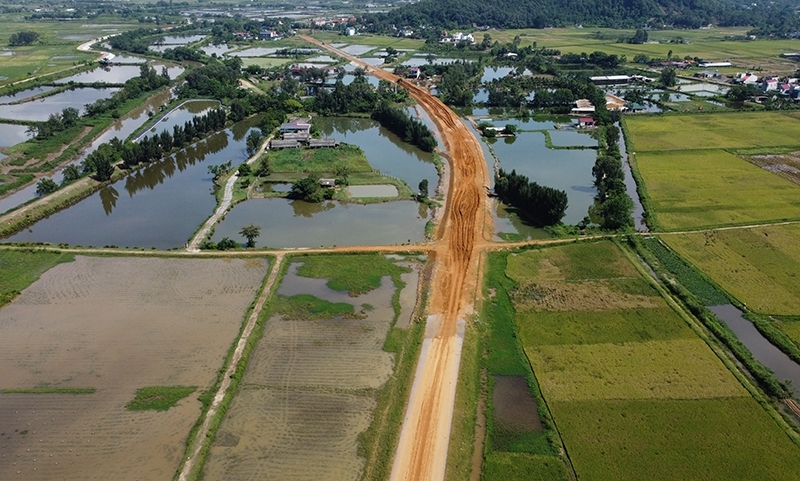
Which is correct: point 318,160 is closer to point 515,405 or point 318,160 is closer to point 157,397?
point 157,397

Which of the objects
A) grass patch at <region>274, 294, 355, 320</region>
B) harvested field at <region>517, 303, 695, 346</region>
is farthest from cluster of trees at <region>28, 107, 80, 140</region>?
harvested field at <region>517, 303, 695, 346</region>

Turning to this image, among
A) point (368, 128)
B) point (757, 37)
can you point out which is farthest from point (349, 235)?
point (757, 37)

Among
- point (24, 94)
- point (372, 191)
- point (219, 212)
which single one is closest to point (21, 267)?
point (219, 212)

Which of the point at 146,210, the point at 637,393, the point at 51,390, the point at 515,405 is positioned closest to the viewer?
the point at 515,405

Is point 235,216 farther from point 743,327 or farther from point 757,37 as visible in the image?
point 757,37

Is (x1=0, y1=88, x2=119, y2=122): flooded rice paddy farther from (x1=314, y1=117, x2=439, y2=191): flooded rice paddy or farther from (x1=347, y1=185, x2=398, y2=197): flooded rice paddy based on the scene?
(x1=347, y1=185, x2=398, y2=197): flooded rice paddy

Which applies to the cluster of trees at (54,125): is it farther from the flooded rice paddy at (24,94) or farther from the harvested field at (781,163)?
the harvested field at (781,163)
